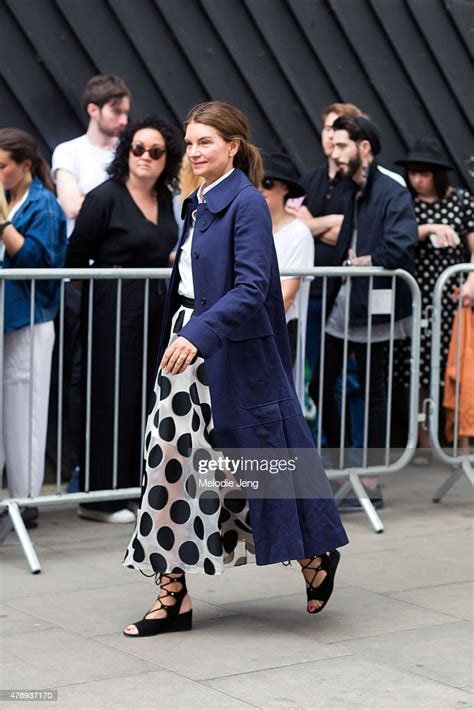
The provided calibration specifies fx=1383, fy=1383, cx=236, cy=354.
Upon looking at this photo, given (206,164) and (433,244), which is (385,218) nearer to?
(433,244)

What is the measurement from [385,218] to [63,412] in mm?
2191

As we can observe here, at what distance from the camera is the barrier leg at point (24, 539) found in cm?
623

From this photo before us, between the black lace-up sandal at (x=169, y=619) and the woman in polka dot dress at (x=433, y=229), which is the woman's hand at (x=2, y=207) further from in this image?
Result: the woman in polka dot dress at (x=433, y=229)

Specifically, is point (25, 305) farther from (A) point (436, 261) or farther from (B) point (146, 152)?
(A) point (436, 261)

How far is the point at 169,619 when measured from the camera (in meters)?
5.33

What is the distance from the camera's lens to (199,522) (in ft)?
17.3

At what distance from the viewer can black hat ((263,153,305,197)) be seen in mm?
7359

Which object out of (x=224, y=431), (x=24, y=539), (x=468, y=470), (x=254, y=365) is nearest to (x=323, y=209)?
(x=468, y=470)

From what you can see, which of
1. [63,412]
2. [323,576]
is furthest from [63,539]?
[323,576]

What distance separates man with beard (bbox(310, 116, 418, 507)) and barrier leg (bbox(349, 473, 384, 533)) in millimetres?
322

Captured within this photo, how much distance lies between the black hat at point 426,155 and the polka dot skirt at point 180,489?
3956mm

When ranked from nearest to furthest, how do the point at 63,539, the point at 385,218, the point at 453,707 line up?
the point at 453,707 → the point at 63,539 → the point at 385,218

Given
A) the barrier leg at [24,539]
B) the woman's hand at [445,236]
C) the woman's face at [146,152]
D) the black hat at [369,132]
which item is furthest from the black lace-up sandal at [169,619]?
the woman's hand at [445,236]

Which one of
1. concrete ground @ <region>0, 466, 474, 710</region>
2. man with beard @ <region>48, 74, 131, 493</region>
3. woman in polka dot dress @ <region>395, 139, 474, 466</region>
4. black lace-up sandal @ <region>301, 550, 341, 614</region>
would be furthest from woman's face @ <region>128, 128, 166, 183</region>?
black lace-up sandal @ <region>301, 550, 341, 614</region>
